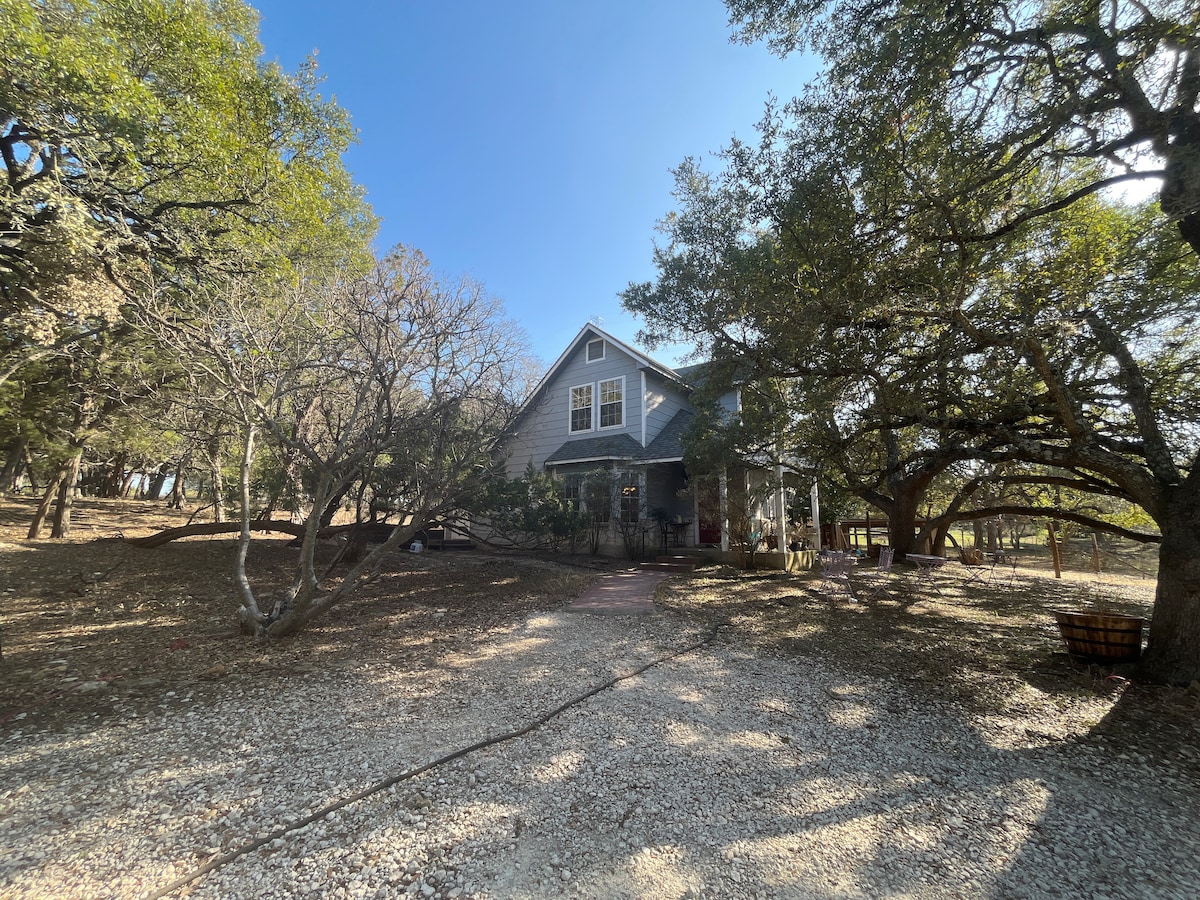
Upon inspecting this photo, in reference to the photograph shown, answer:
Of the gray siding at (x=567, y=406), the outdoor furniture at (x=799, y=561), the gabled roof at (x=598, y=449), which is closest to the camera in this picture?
the outdoor furniture at (x=799, y=561)

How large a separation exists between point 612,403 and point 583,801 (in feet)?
42.2

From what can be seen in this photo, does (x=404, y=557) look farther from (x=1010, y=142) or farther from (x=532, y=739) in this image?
(x=1010, y=142)

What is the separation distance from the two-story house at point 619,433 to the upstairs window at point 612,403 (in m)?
0.03

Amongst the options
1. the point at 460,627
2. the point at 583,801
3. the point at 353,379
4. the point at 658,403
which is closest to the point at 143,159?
the point at 353,379

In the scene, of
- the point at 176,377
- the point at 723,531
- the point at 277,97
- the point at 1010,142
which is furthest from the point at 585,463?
the point at 1010,142

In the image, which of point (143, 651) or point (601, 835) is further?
point (143, 651)

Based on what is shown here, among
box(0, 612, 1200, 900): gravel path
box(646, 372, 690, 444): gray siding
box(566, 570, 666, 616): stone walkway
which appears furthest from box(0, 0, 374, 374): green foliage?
box(646, 372, 690, 444): gray siding

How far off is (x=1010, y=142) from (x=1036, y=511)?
6.17 meters

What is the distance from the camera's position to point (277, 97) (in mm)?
8203

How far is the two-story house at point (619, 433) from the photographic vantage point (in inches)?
532

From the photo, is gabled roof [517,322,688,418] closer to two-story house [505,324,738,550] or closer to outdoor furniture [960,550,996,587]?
two-story house [505,324,738,550]

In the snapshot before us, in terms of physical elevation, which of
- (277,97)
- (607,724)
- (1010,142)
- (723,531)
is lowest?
(607,724)

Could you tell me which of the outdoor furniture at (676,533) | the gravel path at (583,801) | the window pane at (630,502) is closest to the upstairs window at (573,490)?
the window pane at (630,502)

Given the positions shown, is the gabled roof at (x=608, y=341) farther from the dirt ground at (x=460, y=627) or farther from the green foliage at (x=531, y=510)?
the dirt ground at (x=460, y=627)
